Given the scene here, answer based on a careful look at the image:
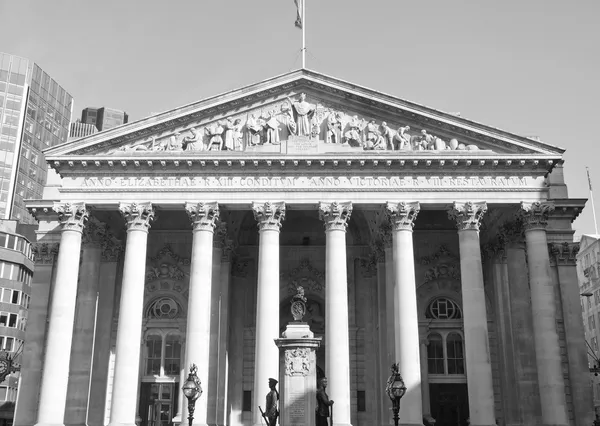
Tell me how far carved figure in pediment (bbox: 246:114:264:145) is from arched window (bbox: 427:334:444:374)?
668 inches

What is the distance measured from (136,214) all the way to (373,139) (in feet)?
44.2

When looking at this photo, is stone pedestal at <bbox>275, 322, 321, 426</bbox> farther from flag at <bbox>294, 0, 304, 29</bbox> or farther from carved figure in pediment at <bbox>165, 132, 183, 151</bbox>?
flag at <bbox>294, 0, 304, 29</bbox>

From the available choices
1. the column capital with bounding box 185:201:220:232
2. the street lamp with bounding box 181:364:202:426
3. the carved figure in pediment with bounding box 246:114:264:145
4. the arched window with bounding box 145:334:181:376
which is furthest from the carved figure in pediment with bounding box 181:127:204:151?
the street lamp with bounding box 181:364:202:426

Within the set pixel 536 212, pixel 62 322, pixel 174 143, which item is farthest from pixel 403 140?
pixel 62 322

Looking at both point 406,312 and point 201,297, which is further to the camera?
point 201,297

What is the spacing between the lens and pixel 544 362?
1394 inches

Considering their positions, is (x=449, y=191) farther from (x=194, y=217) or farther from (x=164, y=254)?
(x=164, y=254)

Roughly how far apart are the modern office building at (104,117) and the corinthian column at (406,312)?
9559 centimetres

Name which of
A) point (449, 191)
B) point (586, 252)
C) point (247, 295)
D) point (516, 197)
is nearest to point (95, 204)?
point (247, 295)

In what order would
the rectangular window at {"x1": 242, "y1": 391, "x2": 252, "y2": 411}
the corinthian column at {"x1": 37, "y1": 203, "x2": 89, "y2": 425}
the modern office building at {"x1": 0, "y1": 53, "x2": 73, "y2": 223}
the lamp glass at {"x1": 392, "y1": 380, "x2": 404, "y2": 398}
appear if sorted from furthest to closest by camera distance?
the modern office building at {"x1": 0, "y1": 53, "x2": 73, "y2": 223} → the rectangular window at {"x1": 242, "y1": 391, "x2": 252, "y2": 411} → the corinthian column at {"x1": 37, "y1": 203, "x2": 89, "y2": 425} → the lamp glass at {"x1": 392, "y1": 380, "x2": 404, "y2": 398}

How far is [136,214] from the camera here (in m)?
37.1

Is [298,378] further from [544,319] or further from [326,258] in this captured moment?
[544,319]

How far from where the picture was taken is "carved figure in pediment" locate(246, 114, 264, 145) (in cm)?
3809

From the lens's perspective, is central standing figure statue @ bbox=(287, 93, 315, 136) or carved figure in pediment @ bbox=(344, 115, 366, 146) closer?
carved figure in pediment @ bbox=(344, 115, 366, 146)
